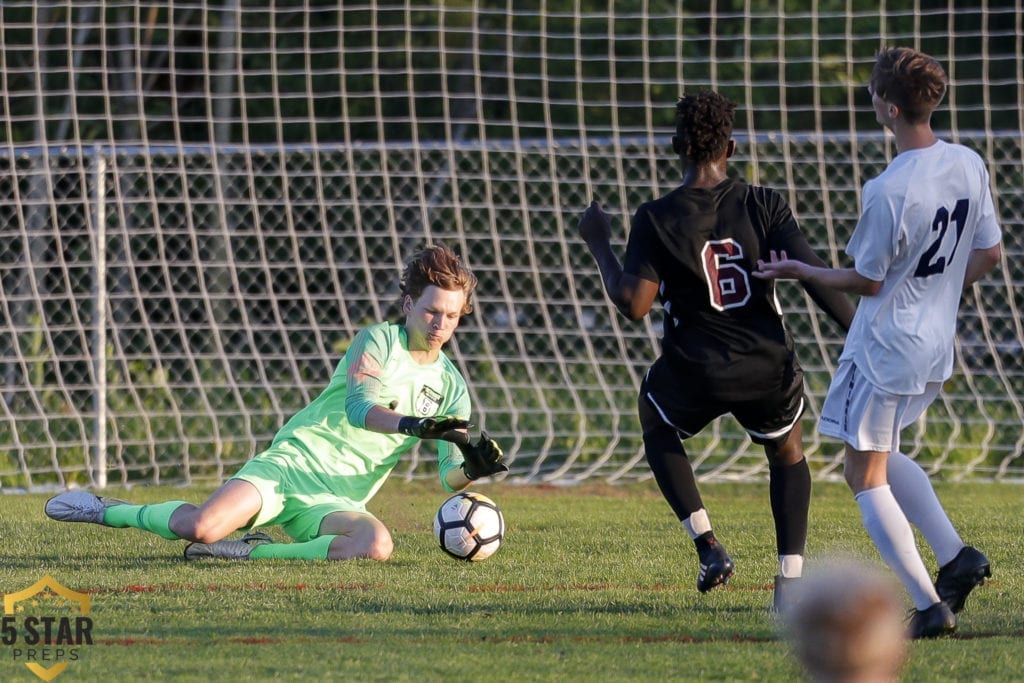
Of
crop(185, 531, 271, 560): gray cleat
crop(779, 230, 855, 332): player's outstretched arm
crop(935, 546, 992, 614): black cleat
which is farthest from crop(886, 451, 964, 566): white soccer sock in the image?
crop(185, 531, 271, 560): gray cleat

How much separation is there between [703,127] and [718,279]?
1.55ft

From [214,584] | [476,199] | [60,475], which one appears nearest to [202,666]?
[214,584]

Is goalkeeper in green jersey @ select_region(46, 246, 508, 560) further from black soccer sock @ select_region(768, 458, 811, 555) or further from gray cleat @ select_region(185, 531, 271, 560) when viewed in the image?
black soccer sock @ select_region(768, 458, 811, 555)

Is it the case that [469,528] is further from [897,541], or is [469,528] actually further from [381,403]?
[897,541]

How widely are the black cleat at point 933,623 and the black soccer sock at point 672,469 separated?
0.82 meters

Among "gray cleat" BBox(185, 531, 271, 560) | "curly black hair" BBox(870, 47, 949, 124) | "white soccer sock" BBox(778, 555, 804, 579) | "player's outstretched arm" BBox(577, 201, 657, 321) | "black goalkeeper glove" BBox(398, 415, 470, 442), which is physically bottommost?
"gray cleat" BBox(185, 531, 271, 560)

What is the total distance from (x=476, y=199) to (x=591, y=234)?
7.62 m

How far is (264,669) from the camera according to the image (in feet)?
12.0

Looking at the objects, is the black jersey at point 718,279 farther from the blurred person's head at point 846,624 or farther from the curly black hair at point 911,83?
the blurred person's head at point 846,624

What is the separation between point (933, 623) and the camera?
408 cm

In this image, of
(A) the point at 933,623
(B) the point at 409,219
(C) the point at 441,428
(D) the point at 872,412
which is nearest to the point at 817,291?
(D) the point at 872,412

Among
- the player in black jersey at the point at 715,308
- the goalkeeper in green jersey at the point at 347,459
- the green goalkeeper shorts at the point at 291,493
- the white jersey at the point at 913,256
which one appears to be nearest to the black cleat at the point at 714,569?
the player in black jersey at the point at 715,308

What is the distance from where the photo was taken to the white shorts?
4164 millimetres

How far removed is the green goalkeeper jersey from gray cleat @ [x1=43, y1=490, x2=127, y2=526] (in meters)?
0.74
